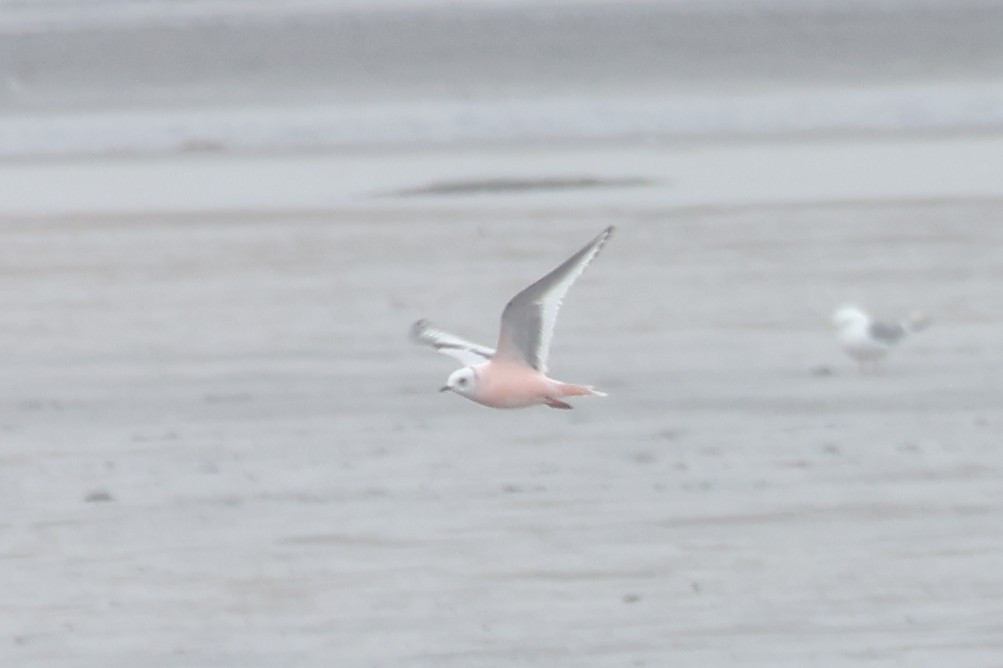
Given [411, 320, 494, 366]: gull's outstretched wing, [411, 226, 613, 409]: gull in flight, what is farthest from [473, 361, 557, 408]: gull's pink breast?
[411, 320, 494, 366]: gull's outstretched wing

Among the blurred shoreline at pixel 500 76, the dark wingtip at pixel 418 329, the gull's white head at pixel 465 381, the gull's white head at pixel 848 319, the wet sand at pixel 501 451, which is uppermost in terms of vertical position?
the dark wingtip at pixel 418 329

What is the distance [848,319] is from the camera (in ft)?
49.1

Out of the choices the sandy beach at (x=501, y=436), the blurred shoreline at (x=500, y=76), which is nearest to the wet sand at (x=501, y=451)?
the sandy beach at (x=501, y=436)

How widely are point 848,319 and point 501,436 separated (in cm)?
289

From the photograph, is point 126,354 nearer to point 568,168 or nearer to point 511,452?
point 511,452

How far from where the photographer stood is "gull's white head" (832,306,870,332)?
576 inches

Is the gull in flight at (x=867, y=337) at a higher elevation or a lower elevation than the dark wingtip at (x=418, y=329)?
lower

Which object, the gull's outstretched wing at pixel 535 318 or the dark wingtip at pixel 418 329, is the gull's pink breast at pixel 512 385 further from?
the dark wingtip at pixel 418 329

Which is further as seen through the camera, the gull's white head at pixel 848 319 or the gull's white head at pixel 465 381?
the gull's white head at pixel 848 319

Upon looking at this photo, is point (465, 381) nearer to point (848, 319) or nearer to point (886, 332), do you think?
point (886, 332)

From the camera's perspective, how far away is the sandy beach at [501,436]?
31.5 ft

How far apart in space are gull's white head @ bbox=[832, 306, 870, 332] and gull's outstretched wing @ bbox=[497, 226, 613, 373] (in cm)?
452

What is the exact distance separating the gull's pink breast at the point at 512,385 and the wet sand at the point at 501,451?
2.01 feet

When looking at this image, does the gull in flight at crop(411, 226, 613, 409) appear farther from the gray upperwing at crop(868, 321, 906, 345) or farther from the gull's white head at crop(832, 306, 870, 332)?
the gull's white head at crop(832, 306, 870, 332)
